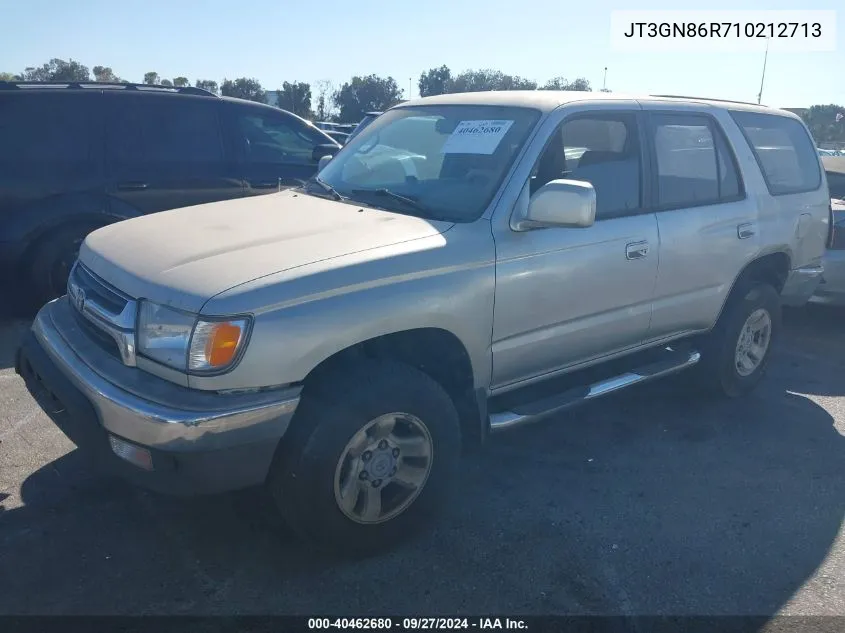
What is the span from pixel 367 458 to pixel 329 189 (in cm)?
171

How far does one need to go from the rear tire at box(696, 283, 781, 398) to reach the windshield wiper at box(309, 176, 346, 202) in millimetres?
2629

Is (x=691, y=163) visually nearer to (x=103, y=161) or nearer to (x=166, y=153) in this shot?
(x=166, y=153)

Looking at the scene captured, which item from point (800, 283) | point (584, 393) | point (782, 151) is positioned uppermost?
point (782, 151)

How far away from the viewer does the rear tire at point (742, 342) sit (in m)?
4.86

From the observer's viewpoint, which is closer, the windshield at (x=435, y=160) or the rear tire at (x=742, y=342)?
the windshield at (x=435, y=160)

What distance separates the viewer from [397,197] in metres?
3.67

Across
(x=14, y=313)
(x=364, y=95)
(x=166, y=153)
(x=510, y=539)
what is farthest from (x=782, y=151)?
(x=364, y=95)

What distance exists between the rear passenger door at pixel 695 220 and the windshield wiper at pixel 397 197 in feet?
4.75

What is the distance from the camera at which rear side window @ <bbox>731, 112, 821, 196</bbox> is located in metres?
4.97

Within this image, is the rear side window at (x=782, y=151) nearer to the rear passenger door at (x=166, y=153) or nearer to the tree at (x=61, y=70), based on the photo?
the rear passenger door at (x=166, y=153)

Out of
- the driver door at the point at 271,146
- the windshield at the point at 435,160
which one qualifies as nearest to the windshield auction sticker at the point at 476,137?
the windshield at the point at 435,160

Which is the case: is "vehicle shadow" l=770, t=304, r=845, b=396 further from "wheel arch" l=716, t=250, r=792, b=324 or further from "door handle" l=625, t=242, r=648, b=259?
"door handle" l=625, t=242, r=648, b=259

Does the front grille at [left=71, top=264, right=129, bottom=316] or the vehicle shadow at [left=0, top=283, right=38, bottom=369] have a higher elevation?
the front grille at [left=71, top=264, right=129, bottom=316]

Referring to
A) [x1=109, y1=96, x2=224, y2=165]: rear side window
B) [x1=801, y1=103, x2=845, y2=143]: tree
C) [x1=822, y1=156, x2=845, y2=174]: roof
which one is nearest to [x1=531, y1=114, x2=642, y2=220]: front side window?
[x1=109, y1=96, x2=224, y2=165]: rear side window
